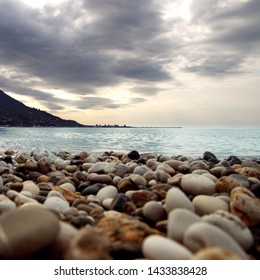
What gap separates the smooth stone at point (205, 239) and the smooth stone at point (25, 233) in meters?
0.77

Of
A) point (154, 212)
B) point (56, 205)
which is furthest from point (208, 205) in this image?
point (56, 205)

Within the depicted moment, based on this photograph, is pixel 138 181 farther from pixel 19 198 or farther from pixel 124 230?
pixel 124 230

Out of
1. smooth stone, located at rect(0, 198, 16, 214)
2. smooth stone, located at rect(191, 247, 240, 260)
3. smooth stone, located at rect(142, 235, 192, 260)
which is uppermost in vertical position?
smooth stone, located at rect(191, 247, 240, 260)

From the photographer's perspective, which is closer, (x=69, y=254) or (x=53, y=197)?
(x=69, y=254)

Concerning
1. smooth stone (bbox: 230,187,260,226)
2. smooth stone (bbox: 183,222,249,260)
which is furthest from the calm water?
smooth stone (bbox: 183,222,249,260)

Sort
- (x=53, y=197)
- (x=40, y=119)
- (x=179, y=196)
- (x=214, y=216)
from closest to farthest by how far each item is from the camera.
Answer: (x=214, y=216) → (x=179, y=196) → (x=53, y=197) → (x=40, y=119)

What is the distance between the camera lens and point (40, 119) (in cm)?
9388

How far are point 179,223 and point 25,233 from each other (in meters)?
0.92

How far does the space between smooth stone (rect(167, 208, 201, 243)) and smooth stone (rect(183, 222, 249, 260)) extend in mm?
133

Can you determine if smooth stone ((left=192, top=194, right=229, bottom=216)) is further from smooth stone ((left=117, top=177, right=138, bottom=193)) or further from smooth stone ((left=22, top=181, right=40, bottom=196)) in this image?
smooth stone ((left=22, top=181, right=40, bottom=196))

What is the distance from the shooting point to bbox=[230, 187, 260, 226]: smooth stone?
103 inches
